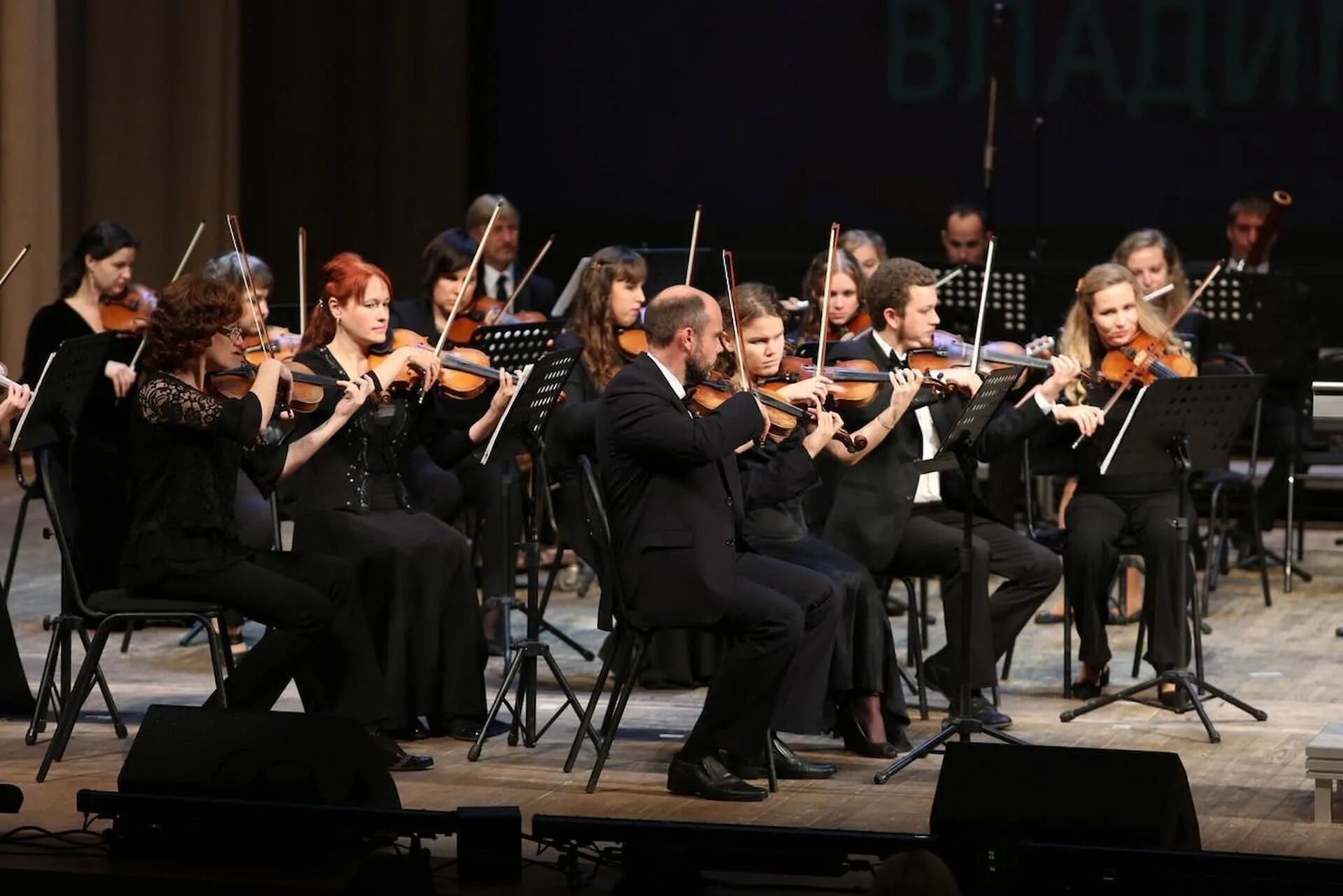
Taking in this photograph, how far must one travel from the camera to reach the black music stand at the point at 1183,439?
5.76 metres

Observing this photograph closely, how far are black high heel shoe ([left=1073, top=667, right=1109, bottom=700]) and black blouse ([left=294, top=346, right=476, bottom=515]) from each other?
78.5 inches

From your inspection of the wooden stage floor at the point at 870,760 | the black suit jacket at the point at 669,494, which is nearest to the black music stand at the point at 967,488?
the wooden stage floor at the point at 870,760

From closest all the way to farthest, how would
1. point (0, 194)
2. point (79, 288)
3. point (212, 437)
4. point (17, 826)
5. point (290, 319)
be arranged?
point (17, 826) < point (212, 437) < point (79, 288) < point (290, 319) < point (0, 194)

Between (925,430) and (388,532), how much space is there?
1.51m

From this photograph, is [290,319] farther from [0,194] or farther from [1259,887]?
[1259,887]

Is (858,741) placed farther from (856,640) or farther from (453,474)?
(453,474)

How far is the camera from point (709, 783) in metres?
4.95

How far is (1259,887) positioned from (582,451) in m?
2.74

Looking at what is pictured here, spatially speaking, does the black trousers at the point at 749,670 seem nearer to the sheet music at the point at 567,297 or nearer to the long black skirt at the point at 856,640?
the long black skirt at the point at 856,640

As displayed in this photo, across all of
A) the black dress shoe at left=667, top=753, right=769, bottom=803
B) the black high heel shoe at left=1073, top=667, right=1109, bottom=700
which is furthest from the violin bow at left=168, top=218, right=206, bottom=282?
the black high heel shoe at left=1073, top=667, right=1109, bottom=700

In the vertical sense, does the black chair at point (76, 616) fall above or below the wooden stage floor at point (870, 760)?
above

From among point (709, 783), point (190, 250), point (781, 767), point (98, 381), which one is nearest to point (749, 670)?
point (709, 783)

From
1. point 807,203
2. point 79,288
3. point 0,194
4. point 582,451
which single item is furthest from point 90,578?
point 807,203

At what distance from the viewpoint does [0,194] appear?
1064 cm
